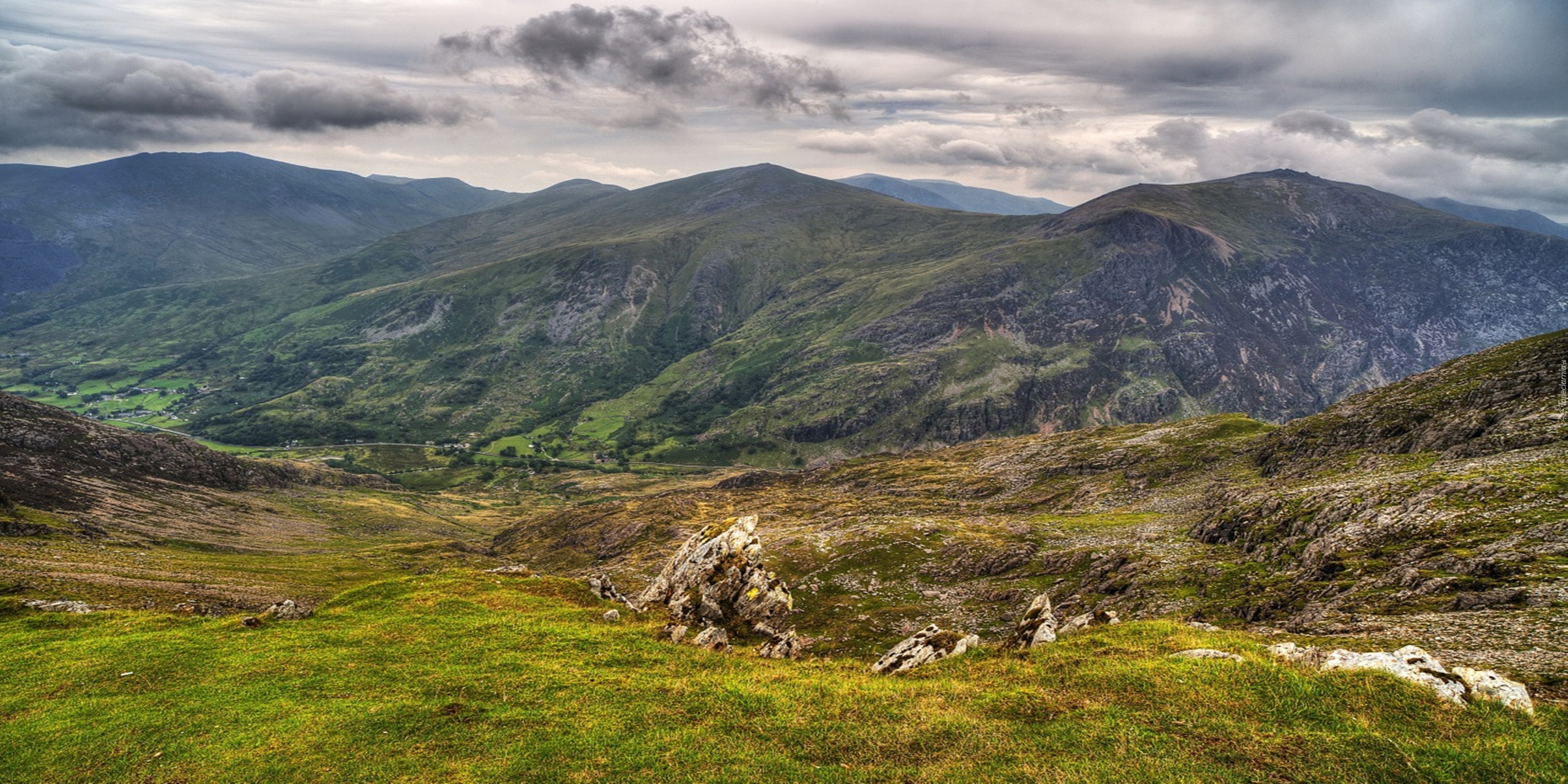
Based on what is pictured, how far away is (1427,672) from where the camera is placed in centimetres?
2578

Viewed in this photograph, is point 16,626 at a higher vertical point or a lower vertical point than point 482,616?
lower

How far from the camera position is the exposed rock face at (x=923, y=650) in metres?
36.9

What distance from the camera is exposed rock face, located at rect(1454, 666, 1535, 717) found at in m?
22.9

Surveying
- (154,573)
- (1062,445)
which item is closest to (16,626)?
(154,573)

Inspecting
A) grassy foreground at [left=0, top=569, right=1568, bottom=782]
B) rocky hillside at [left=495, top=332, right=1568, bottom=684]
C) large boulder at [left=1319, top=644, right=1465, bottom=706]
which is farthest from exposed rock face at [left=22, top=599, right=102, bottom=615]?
large boulder at [left=1319, top=644, right=1465, bottom=706]

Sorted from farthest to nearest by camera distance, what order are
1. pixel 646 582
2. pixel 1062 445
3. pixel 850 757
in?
pixel 1062 445
pixel 646 582
pixel 850 757

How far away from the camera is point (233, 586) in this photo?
104 m

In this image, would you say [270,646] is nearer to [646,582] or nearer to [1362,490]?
[646,582]

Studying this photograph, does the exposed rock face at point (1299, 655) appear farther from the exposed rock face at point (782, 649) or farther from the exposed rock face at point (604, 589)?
the exposed rock face at point (604, 589)

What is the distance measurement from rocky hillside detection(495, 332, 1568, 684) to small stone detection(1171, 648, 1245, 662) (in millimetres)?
12585

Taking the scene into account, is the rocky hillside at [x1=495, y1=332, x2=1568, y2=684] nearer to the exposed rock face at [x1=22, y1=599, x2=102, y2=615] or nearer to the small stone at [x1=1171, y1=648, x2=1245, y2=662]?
the small stone at [x1=1171, y1=648, x2=1245, y2=662]

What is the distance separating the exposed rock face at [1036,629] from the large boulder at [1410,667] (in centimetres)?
1276

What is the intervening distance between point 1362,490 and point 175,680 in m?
109

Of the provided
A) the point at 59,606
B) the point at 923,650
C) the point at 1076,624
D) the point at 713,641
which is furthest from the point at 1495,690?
the point at 59,606
